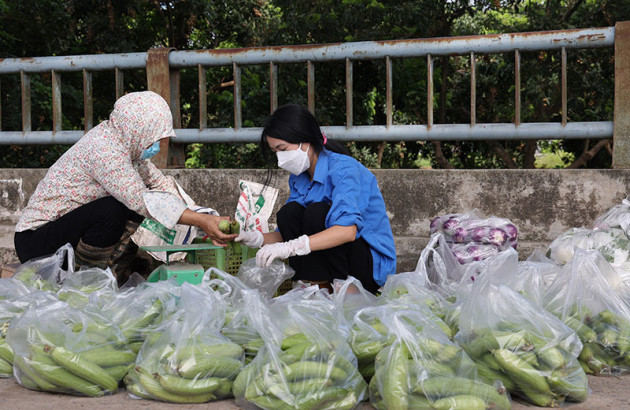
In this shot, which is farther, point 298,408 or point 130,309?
point 130,309

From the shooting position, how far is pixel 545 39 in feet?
13.2

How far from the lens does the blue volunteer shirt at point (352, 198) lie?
10.3 ft

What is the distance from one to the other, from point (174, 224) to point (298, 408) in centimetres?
165

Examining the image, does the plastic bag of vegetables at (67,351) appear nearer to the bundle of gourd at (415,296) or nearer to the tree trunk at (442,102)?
the bundle of gourd at (415,296)

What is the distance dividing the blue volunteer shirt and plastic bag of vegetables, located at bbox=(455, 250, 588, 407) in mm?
992

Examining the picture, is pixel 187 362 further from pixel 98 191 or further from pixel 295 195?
pixel 98 191

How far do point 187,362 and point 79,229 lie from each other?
1.68 metres

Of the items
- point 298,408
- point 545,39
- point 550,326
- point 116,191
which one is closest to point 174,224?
point 116,191

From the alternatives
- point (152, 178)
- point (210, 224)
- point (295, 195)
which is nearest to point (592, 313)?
point (295, 195)

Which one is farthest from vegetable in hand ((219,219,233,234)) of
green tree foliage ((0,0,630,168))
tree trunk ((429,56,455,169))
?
tree trunk ((429,56,455,169))

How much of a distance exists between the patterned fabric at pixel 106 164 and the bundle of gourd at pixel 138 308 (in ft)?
3.11

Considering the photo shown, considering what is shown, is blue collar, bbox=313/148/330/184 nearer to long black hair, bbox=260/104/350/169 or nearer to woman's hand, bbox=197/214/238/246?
long black hair, bbox=260/104/350/169

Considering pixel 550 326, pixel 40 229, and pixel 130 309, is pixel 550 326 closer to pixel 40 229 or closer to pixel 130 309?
pixel 130 309

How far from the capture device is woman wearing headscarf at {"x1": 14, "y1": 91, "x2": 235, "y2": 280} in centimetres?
350
